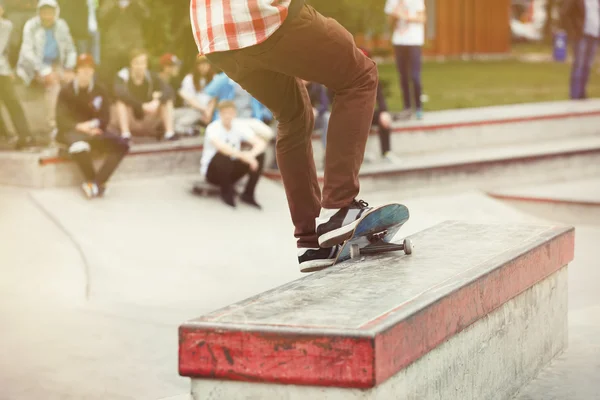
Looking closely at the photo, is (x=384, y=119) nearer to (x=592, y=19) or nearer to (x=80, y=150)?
(x=80, y=150)

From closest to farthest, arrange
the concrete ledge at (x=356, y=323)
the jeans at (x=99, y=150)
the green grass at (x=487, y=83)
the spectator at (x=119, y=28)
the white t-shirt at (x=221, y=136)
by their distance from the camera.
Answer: the concrete ledge at (x=356, y=323), the jeans at (x=99, y=150), the white t-shirt at (x=221, y=136), the spectator at (x=119, y=28), the green grass at (x=487, y=83)

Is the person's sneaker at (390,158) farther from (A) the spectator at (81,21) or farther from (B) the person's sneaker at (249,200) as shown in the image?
(A) the spectator at (81,21)


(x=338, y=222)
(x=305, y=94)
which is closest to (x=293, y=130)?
(x=305, y=94)

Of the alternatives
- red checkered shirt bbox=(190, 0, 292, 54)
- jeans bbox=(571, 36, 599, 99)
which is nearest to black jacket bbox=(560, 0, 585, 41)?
jeans bbox=(571, 36, 599, 99)

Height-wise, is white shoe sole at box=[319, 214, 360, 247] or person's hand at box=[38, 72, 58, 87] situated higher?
white shoe sole at box=[319, 214, 360, 247]

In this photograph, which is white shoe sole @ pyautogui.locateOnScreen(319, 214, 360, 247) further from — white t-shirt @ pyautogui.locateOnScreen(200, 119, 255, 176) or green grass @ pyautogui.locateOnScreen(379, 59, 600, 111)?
green grass @ pyautogui.locateOnScreen(379, 59, 600, 111)

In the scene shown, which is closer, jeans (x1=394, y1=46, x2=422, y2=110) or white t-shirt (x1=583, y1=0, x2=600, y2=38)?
jeans (x1=394, y1=46, x2=422, y2=110)

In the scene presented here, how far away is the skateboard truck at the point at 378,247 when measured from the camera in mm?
3965

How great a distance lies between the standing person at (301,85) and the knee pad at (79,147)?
480 cm

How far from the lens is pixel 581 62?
13.7 metres

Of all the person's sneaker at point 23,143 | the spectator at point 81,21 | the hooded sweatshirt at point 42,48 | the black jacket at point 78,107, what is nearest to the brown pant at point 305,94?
the black jacket at point 78,107

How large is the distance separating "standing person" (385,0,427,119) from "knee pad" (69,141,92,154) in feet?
14.1

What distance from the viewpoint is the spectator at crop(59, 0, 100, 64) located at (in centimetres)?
1094

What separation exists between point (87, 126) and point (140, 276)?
240 centimetres
